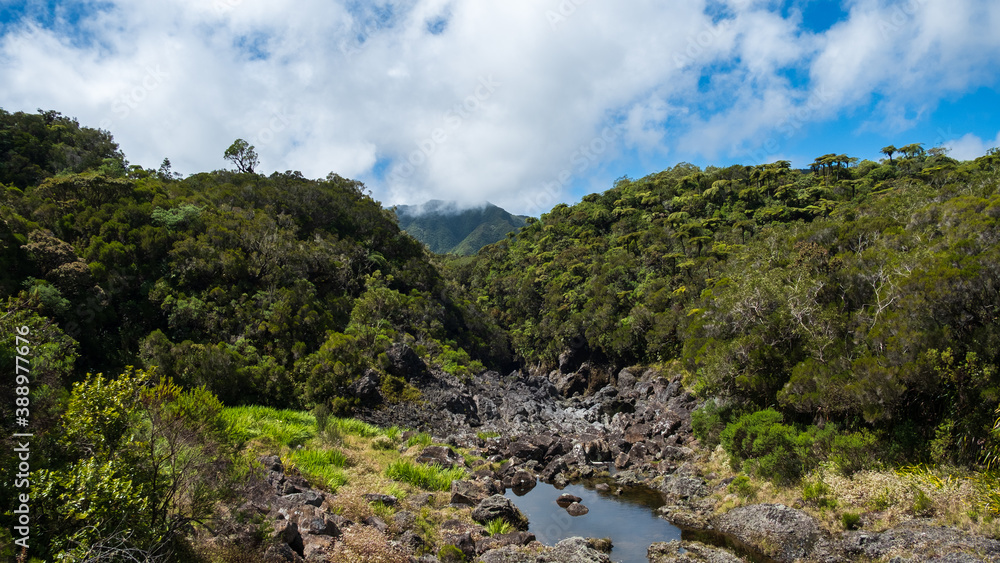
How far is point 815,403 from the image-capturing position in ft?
66.2

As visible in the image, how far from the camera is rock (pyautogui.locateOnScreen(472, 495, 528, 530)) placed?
16.5m

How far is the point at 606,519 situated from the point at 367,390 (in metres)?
19.4

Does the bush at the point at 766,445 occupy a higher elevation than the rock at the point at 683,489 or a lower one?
higher

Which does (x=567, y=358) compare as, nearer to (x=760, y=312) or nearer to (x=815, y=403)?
(x=760, y=312)

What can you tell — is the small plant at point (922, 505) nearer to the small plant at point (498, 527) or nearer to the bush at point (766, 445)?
the bush at point (766, 445)

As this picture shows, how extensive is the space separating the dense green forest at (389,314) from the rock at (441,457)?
6.68 meters

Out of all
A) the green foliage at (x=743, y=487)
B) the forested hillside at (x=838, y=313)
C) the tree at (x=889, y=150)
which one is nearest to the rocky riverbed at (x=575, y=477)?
the green foliage at (x=743, y=487)

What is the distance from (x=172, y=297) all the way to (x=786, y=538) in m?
39.3

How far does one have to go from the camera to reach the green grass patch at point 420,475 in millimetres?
19016

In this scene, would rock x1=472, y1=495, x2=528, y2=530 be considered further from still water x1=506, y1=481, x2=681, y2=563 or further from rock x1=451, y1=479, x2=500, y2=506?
still water x1=506, y1=481, x2=681, y2=563

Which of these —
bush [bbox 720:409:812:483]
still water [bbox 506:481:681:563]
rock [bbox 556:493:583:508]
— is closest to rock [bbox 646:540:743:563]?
still water [bbox 506:481:681:563]

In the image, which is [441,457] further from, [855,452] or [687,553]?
[855,452]

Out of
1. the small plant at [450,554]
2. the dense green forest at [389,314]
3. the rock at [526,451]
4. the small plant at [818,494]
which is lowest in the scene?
the small plant at [818,494]

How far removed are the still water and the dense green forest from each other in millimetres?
5613
